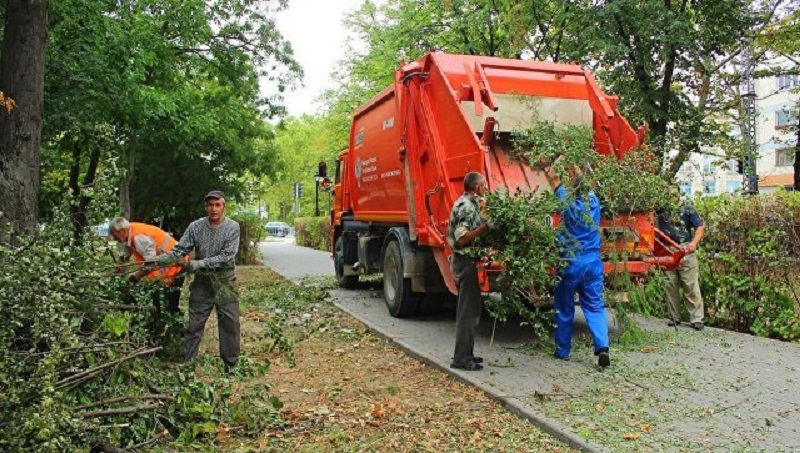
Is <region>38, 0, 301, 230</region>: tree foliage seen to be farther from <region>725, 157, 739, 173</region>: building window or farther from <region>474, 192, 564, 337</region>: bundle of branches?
<region>725, 157, 739, 173</region>: building window

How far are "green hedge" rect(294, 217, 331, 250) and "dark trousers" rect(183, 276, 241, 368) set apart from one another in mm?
20038

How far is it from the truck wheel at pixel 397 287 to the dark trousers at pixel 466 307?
2.73m

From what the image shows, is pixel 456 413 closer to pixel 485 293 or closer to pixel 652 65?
pixel 485 293

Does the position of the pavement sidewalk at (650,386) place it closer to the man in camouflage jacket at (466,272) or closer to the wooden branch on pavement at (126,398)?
the man in camouflage jacket at (466,272)

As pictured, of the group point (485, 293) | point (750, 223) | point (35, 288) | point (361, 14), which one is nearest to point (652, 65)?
point (750, 223)

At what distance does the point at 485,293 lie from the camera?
6.32 meters

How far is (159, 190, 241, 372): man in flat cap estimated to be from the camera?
18.2 feet

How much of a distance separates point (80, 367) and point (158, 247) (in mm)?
2452

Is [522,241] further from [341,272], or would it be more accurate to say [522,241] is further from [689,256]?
[341,272]

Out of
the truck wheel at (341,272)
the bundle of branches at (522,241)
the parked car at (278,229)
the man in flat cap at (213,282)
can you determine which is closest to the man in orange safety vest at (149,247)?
the man in flat cap at (213,282)

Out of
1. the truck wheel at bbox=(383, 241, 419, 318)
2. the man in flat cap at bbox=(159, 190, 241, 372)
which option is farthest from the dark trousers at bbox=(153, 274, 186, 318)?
the truck wheel at bbox=(383, 241, 419, 318)

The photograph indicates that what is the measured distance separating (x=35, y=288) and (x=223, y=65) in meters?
14.3

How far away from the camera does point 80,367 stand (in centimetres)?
377

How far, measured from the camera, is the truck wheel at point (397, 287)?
855 cm
